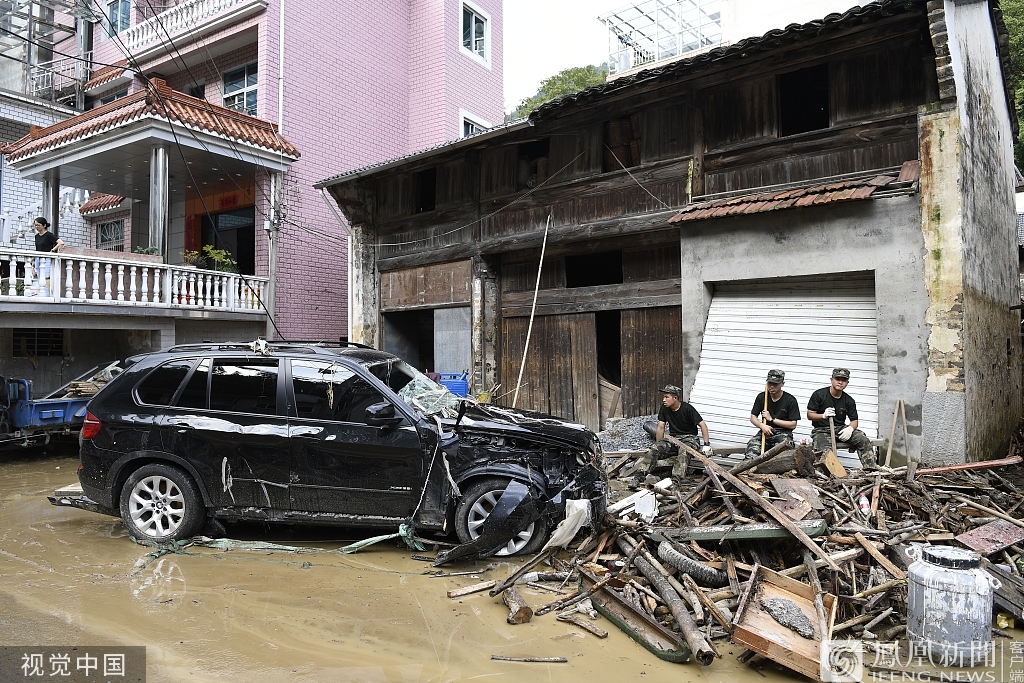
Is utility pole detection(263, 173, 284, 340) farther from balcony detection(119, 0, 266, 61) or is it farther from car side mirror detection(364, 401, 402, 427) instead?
car side mirror detection(364, 401, 402, 427)

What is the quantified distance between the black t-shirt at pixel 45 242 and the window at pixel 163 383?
774 centimetres

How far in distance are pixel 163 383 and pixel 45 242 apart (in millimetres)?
7983

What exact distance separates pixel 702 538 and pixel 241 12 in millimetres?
16249

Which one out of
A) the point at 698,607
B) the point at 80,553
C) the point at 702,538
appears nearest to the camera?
the point at 698,607

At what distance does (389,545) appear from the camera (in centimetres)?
576

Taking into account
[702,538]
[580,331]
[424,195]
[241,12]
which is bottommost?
[702,538]

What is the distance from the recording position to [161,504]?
582 cm

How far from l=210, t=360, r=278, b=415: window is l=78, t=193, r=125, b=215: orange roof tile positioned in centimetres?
1585

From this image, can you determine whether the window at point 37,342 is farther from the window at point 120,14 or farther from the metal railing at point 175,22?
the window at point 120,14

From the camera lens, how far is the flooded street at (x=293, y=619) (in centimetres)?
362

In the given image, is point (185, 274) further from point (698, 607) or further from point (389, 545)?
point (698, 607)

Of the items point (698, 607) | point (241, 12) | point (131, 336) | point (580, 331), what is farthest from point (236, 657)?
point (241, 12)

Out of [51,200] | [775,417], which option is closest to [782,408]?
[775,417]

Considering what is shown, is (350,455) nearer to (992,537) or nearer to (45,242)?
(992,537)
